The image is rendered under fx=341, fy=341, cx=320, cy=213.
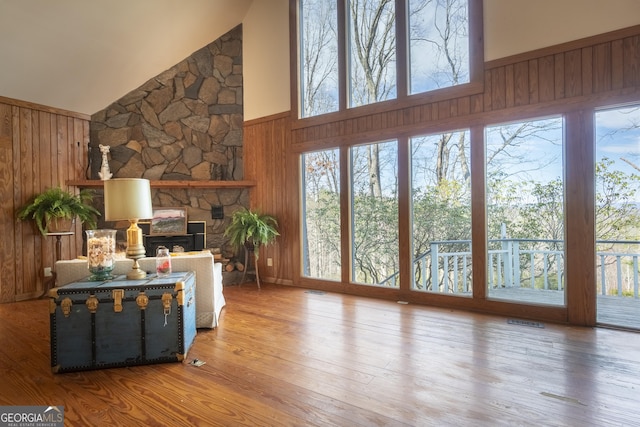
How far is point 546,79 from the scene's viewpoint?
134 inches

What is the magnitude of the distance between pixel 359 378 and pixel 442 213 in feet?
8.10

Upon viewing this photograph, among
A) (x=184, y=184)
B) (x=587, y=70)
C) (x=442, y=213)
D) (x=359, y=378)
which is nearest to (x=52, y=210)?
(x=184, y=184)

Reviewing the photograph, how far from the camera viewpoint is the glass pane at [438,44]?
12.8ft

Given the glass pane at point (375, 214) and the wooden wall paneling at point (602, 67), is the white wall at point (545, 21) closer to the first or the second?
the wooden wall paneling at point (602, 67)

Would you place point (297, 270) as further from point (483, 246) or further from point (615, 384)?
point (615, 384)

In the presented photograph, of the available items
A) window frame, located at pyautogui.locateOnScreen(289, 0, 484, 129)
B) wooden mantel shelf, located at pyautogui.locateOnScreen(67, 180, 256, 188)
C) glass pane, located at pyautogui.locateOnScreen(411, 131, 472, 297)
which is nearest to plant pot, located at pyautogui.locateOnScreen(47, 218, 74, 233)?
wooden mantel shelf, located at pyautogui.locateOnScreen(67, 180, 256, 188)

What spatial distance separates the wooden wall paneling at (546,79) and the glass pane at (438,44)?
2.34 feet

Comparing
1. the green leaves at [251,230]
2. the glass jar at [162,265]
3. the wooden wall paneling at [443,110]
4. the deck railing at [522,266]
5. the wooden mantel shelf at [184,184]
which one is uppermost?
the wooden wall paneling at [443,110]

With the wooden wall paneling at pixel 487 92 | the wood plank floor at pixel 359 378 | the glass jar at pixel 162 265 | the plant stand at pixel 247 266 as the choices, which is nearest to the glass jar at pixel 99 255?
the glass jar at pixel 162 265

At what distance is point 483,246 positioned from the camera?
12.4 ft

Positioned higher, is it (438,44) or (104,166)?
(438,44)

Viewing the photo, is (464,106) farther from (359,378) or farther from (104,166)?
(104,166)

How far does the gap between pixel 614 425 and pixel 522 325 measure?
5.32ft

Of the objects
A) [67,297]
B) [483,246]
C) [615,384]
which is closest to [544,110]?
[483,246]
